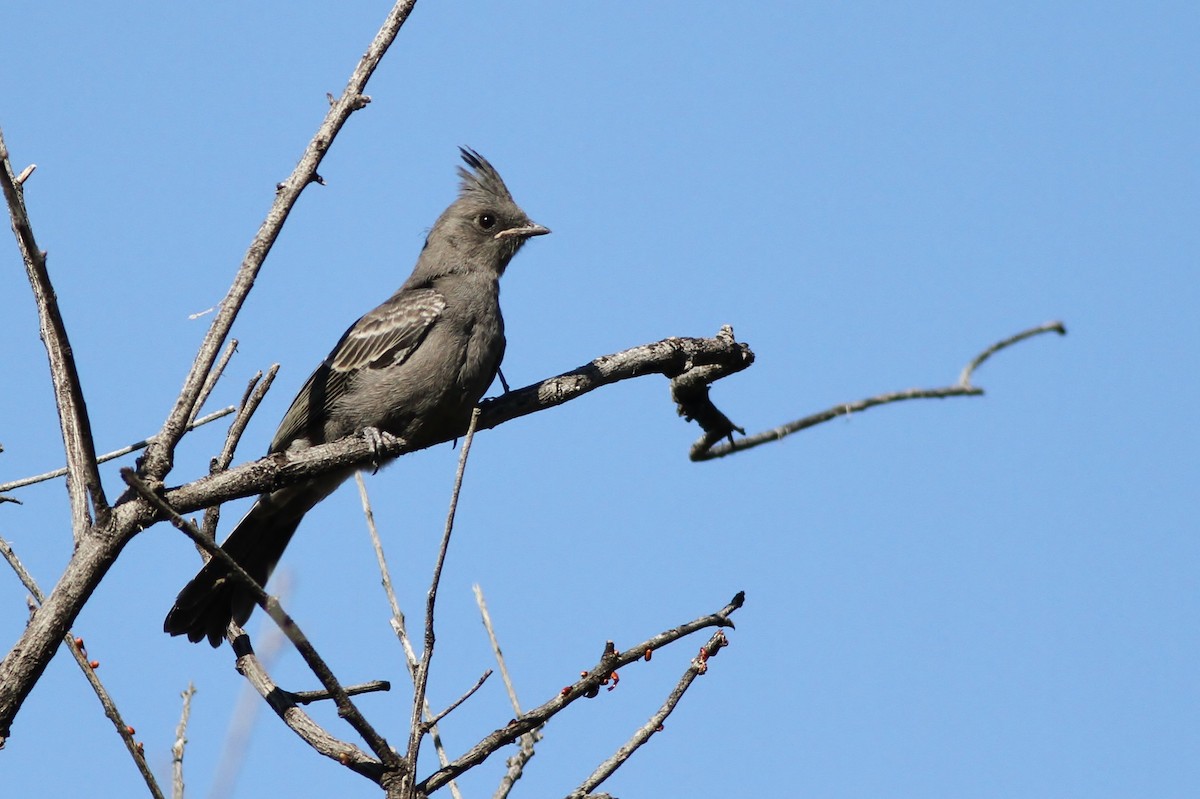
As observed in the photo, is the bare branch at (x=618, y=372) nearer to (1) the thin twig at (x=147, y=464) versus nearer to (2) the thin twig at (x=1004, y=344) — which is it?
(1) the thin twig at (x=147, y=464)

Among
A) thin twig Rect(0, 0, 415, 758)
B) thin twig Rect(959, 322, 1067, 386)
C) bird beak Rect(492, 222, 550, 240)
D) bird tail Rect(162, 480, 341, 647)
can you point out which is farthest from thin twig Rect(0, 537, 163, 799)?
bird beak Rect(492, 222, 550, 240)

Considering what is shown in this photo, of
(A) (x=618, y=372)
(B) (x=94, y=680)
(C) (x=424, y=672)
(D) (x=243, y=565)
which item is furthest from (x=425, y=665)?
(D) (x=243, y=565)

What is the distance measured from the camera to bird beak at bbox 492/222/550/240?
9.09 meters

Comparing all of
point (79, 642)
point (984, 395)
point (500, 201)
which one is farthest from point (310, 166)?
point (500, 201)

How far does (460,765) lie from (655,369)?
9.27ft

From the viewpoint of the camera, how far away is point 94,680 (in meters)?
4.33

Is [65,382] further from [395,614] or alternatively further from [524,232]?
[524,232]

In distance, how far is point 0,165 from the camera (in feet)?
12.9

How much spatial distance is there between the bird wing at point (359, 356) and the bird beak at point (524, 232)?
1009mm

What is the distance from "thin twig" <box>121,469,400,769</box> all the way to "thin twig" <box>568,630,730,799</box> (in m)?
0.67

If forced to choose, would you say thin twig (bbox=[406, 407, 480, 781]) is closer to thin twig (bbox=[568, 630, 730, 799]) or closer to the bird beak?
thin twig (bbox=[568, 630, 730, 799])

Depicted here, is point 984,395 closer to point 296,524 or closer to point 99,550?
point 99,550

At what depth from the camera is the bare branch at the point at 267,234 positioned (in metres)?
4.63

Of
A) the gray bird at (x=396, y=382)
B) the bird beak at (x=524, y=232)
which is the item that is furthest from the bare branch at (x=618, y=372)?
the bird beak at (x=524, y=232)
